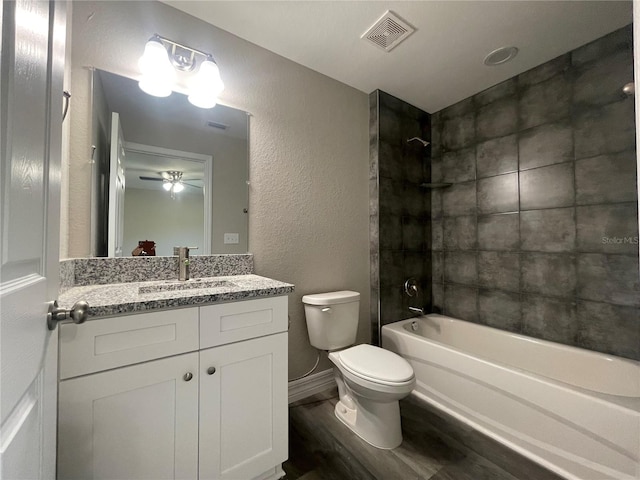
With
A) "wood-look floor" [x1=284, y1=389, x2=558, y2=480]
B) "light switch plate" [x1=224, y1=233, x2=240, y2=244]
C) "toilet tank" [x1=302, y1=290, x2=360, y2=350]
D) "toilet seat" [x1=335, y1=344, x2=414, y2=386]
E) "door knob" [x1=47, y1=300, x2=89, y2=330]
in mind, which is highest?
"light switch plate" [x1=224, y1=233, x2=240, y2=244]

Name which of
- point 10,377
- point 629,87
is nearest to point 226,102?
point 10,377

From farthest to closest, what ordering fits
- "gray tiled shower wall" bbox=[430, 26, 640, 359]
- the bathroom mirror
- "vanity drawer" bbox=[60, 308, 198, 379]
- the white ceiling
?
"gray tiled shower wall" bbox=[430, 26, 640, 359] → the white ceiling → the bathroom mirror → "vanity drawer" bbox=[60, 308, 198, 379]

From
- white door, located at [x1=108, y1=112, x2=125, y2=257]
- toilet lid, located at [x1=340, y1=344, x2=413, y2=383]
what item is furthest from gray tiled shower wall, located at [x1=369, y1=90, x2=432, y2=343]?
white door, located at [x1=108, y1=112, x2=125, y2=257]

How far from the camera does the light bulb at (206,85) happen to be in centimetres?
140

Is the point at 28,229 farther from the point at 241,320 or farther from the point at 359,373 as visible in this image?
the point at 359,373

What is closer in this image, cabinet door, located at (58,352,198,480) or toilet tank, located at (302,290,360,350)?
cabinet door, located at (58,352,198,480)

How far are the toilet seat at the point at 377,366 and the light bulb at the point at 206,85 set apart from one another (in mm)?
1669

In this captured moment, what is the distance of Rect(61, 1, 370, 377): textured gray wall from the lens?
1.19 metres

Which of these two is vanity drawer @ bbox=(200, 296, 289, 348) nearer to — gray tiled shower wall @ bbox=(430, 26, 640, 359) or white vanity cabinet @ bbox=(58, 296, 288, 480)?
white vanity cabinet @ bbox=(58, 296, 288, 480)

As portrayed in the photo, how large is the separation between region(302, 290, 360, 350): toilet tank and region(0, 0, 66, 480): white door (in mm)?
1223

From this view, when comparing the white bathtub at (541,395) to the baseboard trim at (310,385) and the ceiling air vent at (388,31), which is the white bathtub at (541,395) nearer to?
the baseboard trim at (310,385)

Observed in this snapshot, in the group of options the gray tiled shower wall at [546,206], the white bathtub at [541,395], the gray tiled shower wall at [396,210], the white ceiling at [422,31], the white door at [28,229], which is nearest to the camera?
the white door at [28,229]

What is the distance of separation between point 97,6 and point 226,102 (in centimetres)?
66

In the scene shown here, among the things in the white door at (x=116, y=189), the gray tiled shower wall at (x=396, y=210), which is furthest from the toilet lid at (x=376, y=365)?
the white door at (x=116, y=189)
